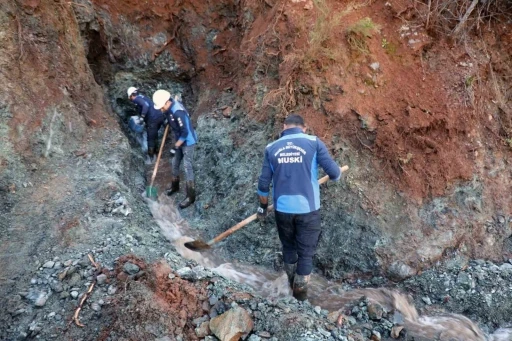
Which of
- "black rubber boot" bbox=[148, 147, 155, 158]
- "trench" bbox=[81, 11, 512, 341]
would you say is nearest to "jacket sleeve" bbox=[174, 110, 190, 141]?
"trench" bbox=[81, 11, 512, 341]

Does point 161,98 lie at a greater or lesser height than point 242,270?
greater

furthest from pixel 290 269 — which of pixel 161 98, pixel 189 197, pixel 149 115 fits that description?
pixel 149 115

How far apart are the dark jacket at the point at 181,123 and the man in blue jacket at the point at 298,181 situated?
2.22 meters

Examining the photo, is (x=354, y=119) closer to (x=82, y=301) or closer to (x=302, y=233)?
(x=302, y=233)

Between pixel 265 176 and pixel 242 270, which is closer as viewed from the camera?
pixel 265 176

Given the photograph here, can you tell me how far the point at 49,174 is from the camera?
5.10 metres

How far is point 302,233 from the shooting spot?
384 cm

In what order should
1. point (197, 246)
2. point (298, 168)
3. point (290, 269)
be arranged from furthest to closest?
1. point (197, 246)
2. point (290, 269)
3. point (298, 168)

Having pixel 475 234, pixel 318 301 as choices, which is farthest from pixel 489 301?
pixel 318 301

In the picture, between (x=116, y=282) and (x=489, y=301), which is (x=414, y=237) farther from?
(x=116, y=282)

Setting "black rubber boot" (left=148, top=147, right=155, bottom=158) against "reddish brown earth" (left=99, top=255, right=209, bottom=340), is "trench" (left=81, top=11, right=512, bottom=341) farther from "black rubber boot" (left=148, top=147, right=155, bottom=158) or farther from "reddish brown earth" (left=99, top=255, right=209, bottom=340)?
"reddish brown earth" (left=99, top=255, right=209, bottom=340)

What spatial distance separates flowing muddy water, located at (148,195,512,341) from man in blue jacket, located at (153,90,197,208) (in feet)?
2.38

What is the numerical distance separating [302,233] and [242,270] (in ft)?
3.97

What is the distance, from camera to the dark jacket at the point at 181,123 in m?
5.75
